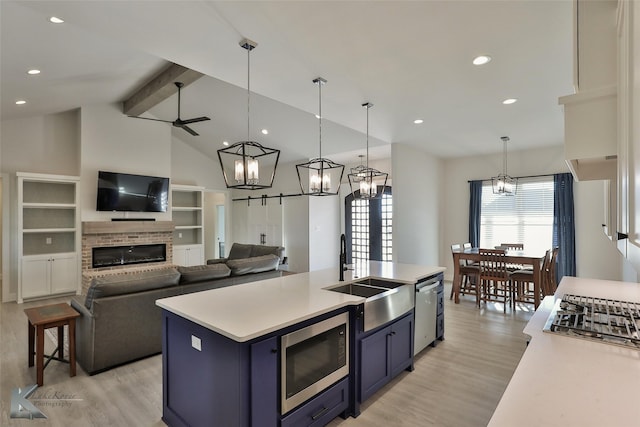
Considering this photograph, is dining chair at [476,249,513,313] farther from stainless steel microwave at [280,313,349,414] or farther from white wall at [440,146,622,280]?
stainless steel microwave at [280,313,349,414]

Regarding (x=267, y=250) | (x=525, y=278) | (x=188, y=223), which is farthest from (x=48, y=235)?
(x=525, y=278)

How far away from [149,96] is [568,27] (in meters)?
5.99

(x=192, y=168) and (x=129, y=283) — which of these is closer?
(x=129, y=283)

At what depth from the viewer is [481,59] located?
2.85 metres

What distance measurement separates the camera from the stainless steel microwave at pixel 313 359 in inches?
75.0

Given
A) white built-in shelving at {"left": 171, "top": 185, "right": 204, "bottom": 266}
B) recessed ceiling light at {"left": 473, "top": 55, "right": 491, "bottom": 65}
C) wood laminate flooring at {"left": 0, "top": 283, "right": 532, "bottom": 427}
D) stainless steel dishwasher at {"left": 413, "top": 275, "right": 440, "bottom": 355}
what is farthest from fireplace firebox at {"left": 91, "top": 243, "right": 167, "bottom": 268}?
recessed ceiling light at {"left": 473, "top": 55, "right": 491, "bottom": 65}

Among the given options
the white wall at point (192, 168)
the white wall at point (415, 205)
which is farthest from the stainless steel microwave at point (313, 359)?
the white wall at point (192, 168)

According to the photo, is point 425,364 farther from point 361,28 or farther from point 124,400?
point 361,28

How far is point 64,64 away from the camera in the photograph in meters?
3.99

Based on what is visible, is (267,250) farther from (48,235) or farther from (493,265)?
(493,265)

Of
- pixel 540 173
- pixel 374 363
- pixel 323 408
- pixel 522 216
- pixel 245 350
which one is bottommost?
pixel 323 408

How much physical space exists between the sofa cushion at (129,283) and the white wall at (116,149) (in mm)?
4108

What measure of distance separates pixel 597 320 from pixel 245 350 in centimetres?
197

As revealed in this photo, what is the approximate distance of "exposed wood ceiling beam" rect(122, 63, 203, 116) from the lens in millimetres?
4895
